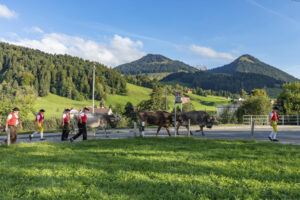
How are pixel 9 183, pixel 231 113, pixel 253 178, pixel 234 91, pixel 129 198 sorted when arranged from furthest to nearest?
pixel 234 91
pixel 231 113
pixel 253 178
pixel 9 183
pixel 129 198

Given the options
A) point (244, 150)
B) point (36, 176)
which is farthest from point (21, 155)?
point (244, 150)

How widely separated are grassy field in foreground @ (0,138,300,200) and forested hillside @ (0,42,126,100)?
89533 millimetres

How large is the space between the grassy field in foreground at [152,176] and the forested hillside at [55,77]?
294 ft

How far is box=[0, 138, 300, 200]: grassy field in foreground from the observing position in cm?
437

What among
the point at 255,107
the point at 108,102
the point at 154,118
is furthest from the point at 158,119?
the point at 108,102

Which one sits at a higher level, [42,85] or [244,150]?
[42,85]

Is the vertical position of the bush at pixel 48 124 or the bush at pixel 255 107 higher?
the bush at pixel 255 107

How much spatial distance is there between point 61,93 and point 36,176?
102m

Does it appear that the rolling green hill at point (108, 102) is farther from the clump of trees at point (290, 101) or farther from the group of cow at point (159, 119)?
the group of cow at point (159, 119)

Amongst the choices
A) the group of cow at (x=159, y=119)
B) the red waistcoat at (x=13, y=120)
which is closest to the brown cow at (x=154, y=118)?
the group of cow at (x=159, y=119)

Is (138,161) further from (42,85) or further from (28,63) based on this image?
(28,63)

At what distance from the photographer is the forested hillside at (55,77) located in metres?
97.6

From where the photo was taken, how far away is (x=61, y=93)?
101 metres

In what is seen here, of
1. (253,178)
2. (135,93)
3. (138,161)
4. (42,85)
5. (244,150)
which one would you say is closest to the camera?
(253,178)
